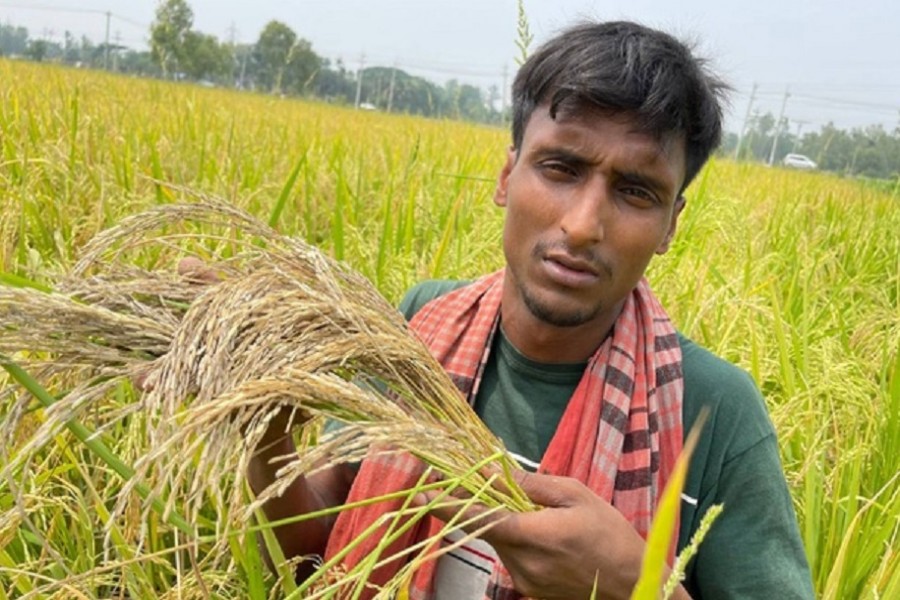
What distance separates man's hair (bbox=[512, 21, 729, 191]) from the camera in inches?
53.3

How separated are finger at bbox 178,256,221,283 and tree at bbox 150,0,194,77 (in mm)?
2947

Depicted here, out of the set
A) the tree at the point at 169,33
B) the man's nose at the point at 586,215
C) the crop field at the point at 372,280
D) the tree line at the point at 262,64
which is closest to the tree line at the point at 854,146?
the crop field at the point at 372,280

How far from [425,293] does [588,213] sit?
1.86 ft

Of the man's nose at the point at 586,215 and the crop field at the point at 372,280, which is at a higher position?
the man's nose at the point at 586,215

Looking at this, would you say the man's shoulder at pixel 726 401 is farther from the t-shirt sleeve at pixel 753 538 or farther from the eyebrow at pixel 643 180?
the eyebrow at pixel 643 180

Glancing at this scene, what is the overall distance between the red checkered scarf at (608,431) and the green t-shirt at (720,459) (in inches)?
1.7

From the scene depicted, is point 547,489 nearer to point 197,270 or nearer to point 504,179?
point 197,270

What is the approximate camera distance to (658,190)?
1380 millimetres

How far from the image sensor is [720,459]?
137cm

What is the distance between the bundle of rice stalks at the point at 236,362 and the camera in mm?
785

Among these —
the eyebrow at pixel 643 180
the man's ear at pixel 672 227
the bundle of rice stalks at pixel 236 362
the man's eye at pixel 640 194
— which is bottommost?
the bundle of rice stalks at pixel 236 362

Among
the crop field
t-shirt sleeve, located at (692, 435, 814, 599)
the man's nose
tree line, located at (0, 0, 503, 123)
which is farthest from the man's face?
tree line, located at (0, 0, 503, 123)

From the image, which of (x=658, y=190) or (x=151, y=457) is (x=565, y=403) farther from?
(x=151, y=457)

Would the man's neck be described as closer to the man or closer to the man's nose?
the man
